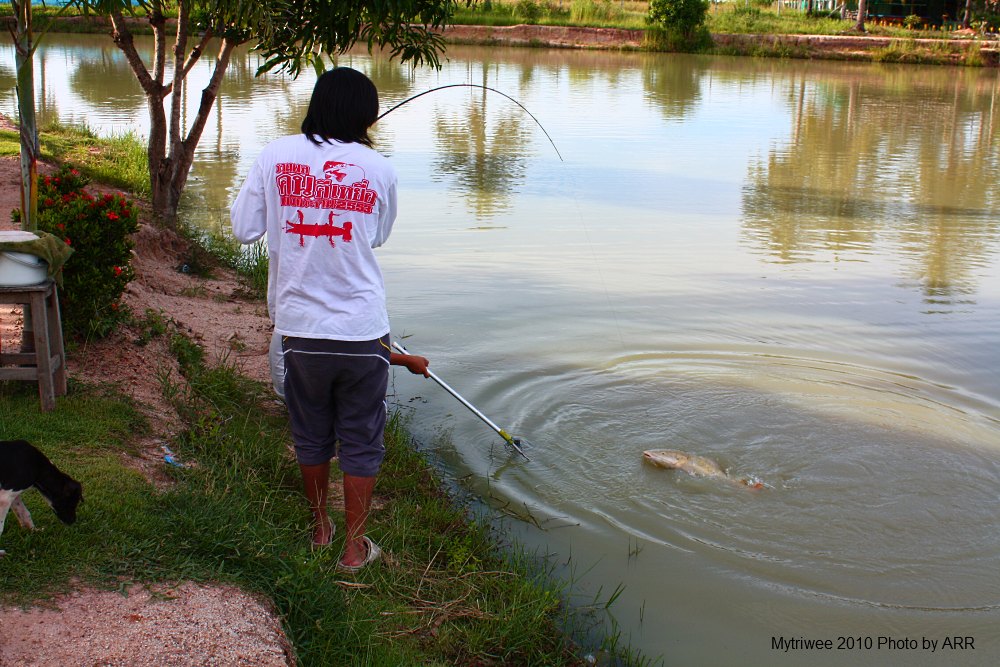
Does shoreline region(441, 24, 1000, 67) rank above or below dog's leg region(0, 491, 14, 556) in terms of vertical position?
above

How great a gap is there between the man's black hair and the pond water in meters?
2.08

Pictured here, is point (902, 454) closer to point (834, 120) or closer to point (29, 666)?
point (29, 666)

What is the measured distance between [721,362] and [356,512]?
12.0 feet

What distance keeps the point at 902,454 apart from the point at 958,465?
10.7 inches

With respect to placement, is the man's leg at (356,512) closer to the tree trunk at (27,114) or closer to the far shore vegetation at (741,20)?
the tree trunk at (27,114)

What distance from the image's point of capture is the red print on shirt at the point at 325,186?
3.09 meters

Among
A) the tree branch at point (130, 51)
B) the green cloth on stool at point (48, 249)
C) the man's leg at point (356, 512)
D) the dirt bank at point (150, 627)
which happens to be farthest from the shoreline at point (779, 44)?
the dirt bank at point (150, 627)

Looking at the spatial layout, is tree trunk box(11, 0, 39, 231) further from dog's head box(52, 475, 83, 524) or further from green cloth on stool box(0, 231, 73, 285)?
dog's head box(52, 475, 83, 524)

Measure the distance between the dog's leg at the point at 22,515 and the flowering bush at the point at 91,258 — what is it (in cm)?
167

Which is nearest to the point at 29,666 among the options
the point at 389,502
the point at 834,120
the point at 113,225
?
the point at 389,502

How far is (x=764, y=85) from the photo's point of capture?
1001 inches

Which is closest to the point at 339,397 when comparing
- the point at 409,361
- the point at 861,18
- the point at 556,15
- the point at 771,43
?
the point at 409,361

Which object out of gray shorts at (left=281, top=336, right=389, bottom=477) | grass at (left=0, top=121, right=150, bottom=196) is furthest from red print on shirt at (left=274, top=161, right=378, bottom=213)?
grass at (left=0, top=121, right=150, bottom=196)

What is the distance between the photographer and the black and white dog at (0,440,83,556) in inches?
111
